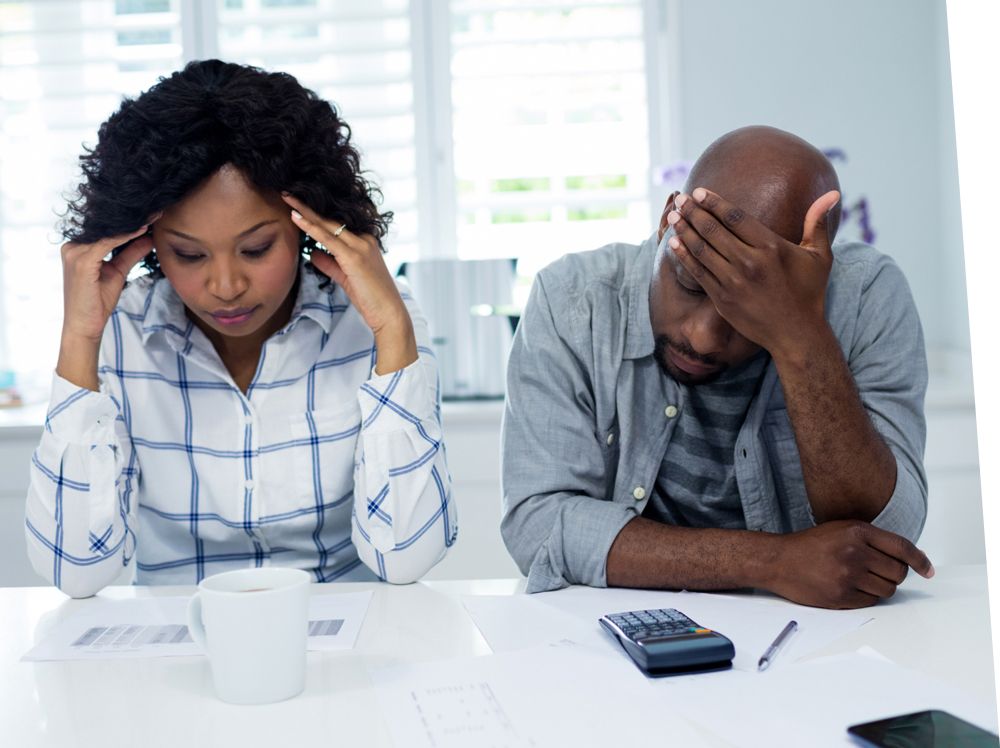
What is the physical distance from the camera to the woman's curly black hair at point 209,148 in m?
1.15

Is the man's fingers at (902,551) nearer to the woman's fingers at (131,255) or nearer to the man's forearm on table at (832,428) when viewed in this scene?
the man's forearm on table at (832,428)

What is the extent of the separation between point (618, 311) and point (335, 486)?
42 centimetres

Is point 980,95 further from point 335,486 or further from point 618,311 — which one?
point 335,486

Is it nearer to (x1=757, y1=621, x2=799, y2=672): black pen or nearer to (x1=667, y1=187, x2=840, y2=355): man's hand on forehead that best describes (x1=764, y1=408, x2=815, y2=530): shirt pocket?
(x1=667, y1=187, x2=840, y2=355): man's hand on forehead

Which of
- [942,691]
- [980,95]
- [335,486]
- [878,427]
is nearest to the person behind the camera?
[980,95]

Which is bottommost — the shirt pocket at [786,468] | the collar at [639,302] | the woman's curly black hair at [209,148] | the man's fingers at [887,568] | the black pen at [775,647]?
the black pen at [775,647]

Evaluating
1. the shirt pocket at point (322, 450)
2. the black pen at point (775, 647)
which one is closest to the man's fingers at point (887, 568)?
the black pen at point (775, 647)

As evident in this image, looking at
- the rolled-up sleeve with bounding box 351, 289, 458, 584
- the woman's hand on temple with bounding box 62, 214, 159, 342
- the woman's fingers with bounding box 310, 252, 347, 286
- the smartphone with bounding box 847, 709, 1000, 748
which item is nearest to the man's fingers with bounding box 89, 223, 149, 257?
the woman's hand on temple with bounding box 62, 214, 159, 342

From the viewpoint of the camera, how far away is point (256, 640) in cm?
74

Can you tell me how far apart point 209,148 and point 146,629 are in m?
0.54

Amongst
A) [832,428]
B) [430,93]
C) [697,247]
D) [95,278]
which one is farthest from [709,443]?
[430,93]

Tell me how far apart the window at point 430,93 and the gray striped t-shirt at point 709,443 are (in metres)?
1.42

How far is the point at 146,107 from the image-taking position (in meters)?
1.18

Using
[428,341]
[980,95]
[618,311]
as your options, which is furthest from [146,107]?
[980,95]
